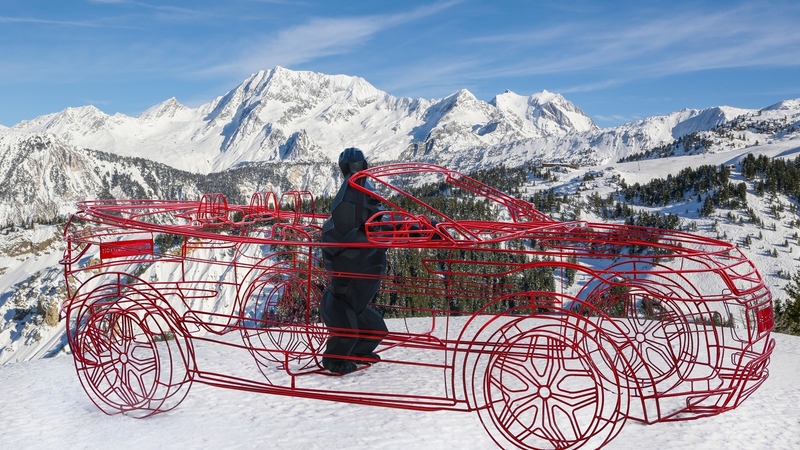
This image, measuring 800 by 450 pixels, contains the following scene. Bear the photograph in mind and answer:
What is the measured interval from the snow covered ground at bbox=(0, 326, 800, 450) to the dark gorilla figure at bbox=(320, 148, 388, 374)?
120 cm

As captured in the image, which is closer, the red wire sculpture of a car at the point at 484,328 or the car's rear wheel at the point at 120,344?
the red wire sculpture of a car at the point at 484,328

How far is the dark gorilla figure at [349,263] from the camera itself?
8.66 metres

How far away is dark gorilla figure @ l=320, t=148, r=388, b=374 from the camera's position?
28.4 ft

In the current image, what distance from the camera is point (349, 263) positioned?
348 inches

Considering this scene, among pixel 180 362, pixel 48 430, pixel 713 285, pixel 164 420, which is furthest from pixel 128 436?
pixel 713 285

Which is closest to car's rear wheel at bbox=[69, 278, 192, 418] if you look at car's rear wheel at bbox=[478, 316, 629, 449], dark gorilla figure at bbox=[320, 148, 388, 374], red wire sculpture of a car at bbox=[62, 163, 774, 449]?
red wire sculpture of a car at bbox=[62, 163, 774, 449]

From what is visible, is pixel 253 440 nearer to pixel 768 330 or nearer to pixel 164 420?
pixel 164 420

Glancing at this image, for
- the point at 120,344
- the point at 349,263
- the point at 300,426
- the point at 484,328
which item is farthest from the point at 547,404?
the point at 120,344

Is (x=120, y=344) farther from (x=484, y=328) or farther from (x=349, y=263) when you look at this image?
(x=484, y=328)

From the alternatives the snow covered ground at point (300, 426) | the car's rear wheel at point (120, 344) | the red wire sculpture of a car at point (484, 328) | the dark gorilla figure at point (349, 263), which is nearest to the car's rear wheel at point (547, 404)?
the red wire sculpture of a car at point (484, 328)

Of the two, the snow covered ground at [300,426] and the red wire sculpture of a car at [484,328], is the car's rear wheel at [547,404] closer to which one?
the red wire sculpture of a car at [484,328]

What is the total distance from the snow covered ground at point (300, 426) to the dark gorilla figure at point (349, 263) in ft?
3.94

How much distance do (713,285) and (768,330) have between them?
46.2 meters

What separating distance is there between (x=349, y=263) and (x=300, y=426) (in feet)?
8.38
